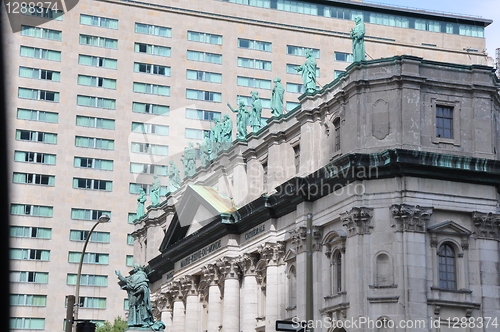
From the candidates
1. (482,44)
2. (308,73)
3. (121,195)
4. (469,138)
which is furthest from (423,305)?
(482,44)

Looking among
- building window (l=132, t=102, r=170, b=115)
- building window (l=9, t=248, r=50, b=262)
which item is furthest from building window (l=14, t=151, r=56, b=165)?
building window (l=132, t=102, r=170, b=115)

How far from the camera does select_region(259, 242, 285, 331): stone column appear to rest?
4838 centimetres

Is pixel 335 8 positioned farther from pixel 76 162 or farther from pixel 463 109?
pixel 463 109

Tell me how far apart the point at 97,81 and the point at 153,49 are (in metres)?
7.72

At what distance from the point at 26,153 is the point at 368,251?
61375 mm

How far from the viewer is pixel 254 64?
99000 millimetres

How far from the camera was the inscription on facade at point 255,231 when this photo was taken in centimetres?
5100

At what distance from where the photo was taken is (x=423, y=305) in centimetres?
3791

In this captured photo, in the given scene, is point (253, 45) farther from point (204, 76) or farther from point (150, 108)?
point (150, 108)

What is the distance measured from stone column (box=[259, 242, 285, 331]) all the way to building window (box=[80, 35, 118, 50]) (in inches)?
2111

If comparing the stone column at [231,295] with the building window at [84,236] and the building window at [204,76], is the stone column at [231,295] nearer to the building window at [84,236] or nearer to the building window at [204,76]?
the building window at [84,236]

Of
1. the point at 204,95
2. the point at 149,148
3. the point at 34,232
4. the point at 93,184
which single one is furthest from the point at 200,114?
the point at 34,232

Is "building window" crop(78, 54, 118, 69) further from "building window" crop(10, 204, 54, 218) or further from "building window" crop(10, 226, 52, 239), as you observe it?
"building window" crop(10, 226, 52, 239)

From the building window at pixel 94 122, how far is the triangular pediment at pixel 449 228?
2411 inches
